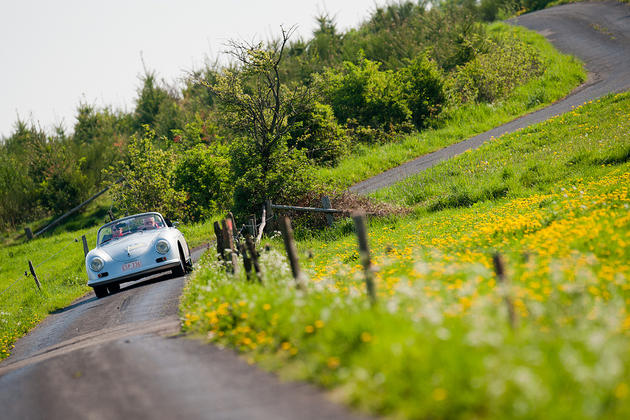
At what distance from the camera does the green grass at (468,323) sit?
3725 mm

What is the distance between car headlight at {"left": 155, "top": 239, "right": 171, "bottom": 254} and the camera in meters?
13.5

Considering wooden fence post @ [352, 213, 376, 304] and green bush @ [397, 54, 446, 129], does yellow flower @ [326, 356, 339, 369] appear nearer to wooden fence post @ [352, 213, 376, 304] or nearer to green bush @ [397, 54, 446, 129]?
wooden fence post @ [352, 213, 376, 304]

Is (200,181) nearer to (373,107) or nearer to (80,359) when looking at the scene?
(373,107)

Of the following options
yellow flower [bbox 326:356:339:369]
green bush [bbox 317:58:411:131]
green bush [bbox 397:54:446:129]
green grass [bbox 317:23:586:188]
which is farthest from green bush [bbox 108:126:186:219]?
yellow flower [bbox 326:356:339:369]

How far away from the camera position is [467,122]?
3102 centimetres

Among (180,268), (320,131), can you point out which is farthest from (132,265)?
(320,131)

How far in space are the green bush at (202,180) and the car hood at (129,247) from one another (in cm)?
1474

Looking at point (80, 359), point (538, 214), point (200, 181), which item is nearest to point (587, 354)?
point (80, 359)

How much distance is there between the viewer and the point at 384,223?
18312mm

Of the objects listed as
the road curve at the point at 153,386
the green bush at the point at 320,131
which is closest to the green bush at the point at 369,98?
the green bush at the point at 320,131

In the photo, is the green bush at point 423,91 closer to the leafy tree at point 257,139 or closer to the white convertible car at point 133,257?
the leafy tree at point 257,139

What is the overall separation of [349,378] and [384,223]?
13.9 meters

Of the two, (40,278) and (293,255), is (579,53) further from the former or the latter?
(293,255)

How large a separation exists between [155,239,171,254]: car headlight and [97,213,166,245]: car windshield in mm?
1192
